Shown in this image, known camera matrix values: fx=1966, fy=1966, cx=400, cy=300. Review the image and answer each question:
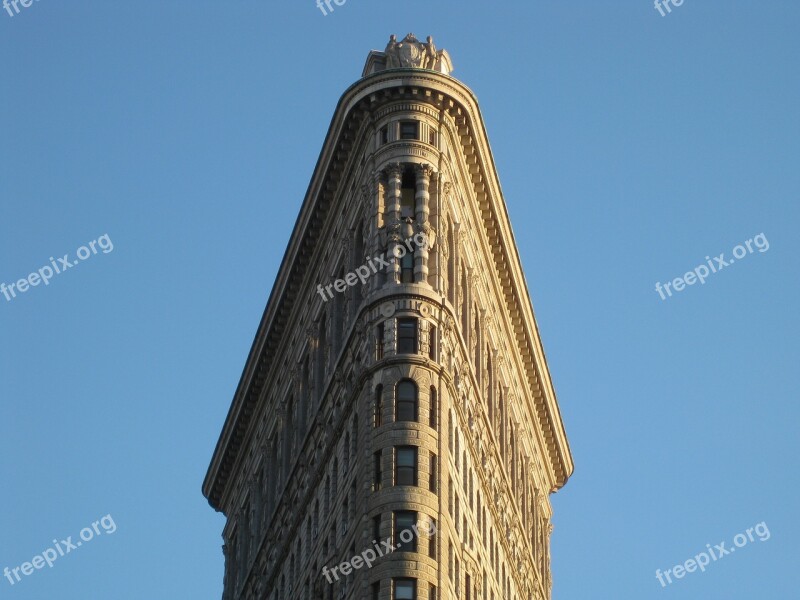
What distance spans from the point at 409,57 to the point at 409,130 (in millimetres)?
6282

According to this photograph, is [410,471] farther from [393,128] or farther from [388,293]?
[393,128]

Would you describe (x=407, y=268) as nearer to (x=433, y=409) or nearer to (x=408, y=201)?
(x=408, y=201)

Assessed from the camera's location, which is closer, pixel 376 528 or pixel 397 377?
pixel 376 528

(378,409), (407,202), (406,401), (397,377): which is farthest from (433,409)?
(407,202)

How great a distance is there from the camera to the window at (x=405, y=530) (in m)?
97.4

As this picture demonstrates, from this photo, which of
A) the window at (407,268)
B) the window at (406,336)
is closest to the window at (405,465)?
the window at (406,336)

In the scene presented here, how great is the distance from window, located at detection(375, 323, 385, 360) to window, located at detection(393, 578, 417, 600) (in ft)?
45.6

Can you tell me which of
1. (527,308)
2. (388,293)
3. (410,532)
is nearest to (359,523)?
(410,532)

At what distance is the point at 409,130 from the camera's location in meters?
114

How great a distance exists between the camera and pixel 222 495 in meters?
151

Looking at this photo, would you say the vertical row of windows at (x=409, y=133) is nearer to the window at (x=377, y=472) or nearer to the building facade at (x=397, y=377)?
the building facade at (x=397, y=377)

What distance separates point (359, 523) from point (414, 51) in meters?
31.9

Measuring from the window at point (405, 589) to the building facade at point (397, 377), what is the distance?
0.09 metres

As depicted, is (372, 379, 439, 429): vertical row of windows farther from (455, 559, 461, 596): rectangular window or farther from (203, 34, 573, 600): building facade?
(455, 559, 461, 596): rectangular window
